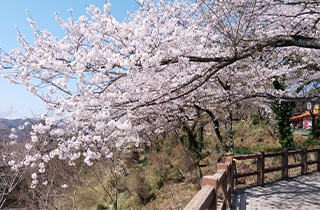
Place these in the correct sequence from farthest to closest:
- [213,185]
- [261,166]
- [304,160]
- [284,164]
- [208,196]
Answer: [304,160] → [284,164] → [261,166] → [213,185] → [208,196]

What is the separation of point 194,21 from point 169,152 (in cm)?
1402

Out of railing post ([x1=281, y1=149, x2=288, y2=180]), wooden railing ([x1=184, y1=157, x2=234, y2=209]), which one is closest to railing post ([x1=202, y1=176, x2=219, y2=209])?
wooden railing ([x1=184, y1=157, x2=234, y2=209])

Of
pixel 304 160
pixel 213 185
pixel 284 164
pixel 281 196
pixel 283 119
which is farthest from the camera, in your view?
pixel 283 119

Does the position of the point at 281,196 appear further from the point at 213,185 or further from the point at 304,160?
the point at 213,185

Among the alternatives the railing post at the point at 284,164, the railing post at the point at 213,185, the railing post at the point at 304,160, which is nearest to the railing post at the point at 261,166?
the railing post at the point at 284,164

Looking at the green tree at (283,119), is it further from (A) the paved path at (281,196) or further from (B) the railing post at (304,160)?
(A) the paved path at (281,196)

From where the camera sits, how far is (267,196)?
20.0ft

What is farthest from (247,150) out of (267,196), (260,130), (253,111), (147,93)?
(253,111)

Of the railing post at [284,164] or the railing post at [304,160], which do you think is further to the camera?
the railing post at [304,160]

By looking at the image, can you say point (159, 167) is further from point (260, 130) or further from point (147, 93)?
point (147, 93)

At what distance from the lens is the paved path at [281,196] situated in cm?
543

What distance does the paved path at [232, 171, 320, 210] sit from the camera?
5430 mm

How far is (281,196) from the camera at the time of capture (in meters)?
6.11

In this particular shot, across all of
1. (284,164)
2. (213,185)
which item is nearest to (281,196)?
(284,164)
